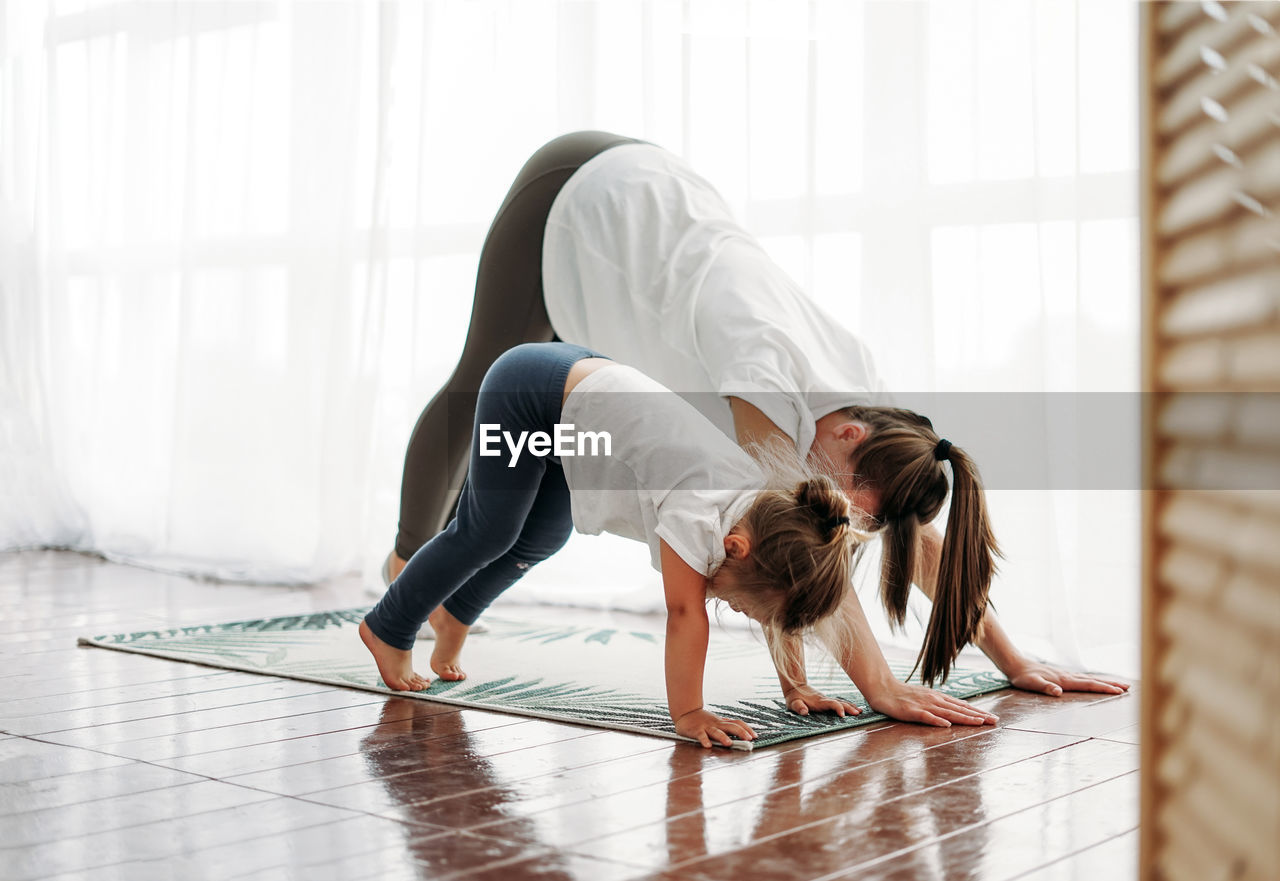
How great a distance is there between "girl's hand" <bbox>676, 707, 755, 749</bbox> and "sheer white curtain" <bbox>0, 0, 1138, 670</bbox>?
0.88 m

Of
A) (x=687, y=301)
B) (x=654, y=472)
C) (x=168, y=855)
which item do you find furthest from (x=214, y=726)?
(x=687, y=301)

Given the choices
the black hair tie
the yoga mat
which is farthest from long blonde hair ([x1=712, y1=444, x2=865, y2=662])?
the yoga mat

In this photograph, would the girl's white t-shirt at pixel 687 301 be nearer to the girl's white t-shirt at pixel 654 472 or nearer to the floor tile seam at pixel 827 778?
the girl's white t-shirt at pixel 654 472

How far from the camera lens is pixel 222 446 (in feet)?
11.8

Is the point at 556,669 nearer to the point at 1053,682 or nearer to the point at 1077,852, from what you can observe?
the point at 1053,682

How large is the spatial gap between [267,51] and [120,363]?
103 centimetres

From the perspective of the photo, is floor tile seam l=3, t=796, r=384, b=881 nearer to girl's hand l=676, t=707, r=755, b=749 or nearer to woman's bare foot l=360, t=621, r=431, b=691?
girl's hand l=676, t=707, r=755, b=749

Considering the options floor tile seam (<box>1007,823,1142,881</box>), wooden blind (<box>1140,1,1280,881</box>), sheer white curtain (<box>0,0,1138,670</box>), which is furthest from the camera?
sheer white curtain (<box>0,0,1138,670</box>)

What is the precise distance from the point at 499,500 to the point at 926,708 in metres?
0.61

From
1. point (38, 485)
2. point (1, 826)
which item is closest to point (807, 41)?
point (1, 826)

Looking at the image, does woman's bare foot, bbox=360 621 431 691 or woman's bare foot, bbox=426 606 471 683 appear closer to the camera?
woman's bare foot, bbox=360 621 431 691

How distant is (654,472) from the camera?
1556 mm

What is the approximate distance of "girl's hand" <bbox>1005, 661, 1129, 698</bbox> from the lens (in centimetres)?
189

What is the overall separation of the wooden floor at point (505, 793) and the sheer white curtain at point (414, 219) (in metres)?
0.77
